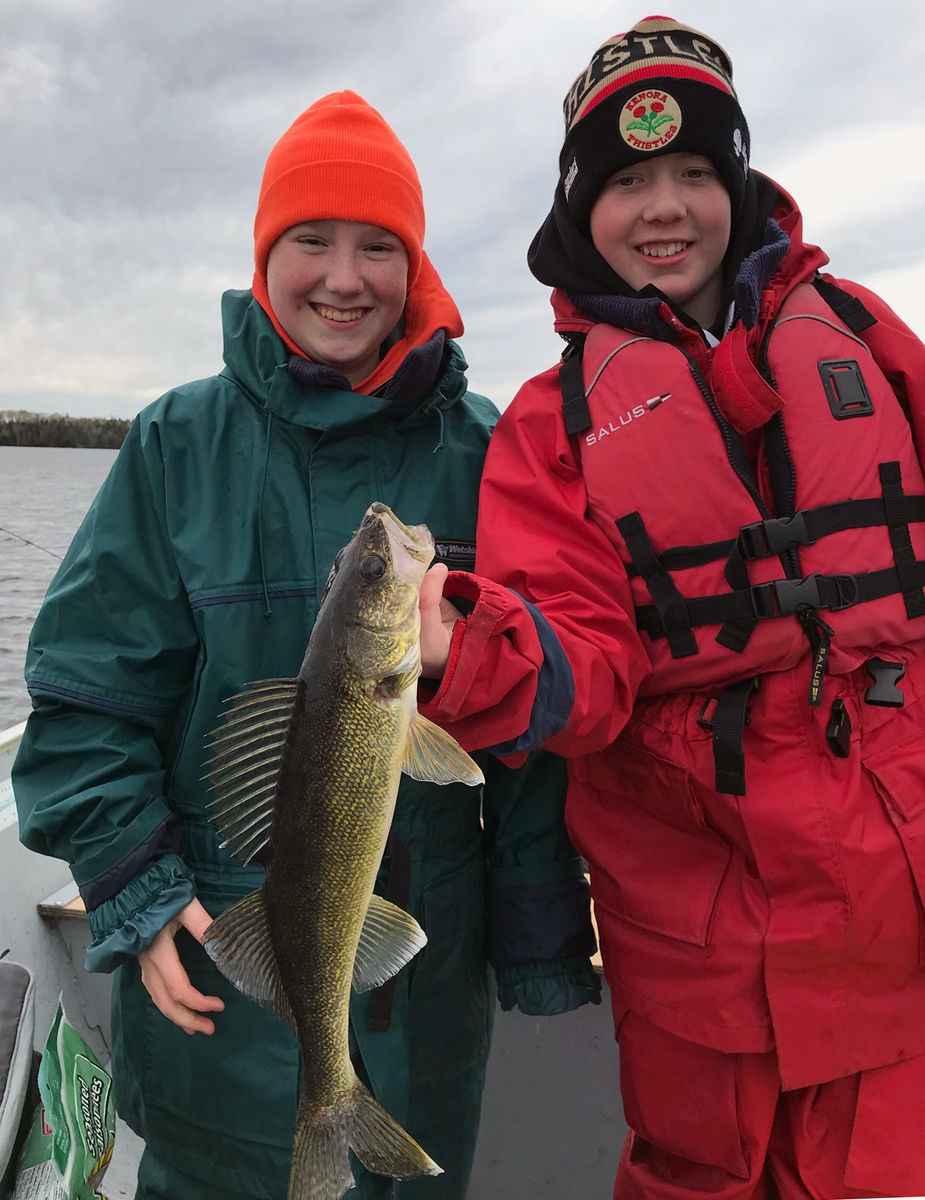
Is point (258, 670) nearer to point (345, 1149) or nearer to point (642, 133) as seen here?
point (345, 1149)

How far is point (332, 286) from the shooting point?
8.40 feet

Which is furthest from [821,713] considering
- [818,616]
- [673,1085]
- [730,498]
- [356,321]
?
[356,321]

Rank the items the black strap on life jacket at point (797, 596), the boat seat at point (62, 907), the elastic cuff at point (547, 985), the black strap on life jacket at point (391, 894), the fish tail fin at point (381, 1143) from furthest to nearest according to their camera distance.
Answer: the boat seat at point (62, 907)
the elastic cuff at point (547, 985)
the black strap on life jacket at point (391, 894)
the black strap on life jacket at point (797, 596)
the fish tail fin at point (381, 1143)

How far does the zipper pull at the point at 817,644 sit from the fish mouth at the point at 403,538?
1057 mm

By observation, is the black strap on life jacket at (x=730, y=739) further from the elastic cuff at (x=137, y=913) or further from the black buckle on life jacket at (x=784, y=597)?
the elastic cuff at (x=137, y=913)

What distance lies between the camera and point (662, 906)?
8.07ft

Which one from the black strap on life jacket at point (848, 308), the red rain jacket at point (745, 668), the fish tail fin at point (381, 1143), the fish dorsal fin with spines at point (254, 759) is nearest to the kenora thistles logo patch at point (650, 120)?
the red rain jacket at point (745, 668)

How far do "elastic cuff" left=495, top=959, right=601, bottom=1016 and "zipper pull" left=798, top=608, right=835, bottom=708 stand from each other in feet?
→ 3.69

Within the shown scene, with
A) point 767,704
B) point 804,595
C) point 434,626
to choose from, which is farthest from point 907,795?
point 434,626

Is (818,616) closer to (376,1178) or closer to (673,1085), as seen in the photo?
(673,1085)

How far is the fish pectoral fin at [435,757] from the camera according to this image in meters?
1.86

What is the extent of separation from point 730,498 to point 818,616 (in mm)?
384

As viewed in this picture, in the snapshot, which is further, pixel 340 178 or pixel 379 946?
pixel 340 178

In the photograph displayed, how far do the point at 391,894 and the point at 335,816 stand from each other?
0.69 meters
